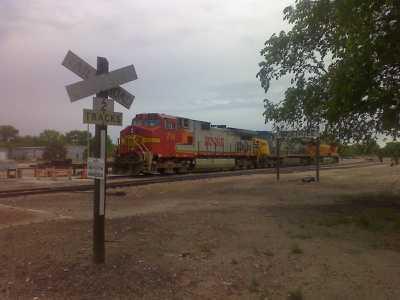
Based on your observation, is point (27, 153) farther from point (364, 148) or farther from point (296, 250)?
point (296, 250)

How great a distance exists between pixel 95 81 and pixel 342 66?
6252 mm

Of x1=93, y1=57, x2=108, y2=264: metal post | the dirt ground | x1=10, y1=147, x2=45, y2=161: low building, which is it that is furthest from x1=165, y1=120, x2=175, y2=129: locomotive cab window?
x1=10, y1=147, x2=45, y2=161: low building

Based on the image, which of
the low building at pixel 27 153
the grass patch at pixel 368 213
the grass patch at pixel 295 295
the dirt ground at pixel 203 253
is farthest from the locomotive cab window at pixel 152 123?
the low building at pixel 27 153

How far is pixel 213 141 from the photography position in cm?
3681

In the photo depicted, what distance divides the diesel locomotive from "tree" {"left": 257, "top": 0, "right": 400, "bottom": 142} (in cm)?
998

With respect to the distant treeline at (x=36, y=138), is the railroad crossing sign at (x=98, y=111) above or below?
below

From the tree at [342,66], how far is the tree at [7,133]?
112 metres

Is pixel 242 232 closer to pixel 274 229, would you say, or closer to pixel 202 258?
pixel 274 229

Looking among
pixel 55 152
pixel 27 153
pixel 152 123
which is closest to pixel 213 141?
pixel 152 123

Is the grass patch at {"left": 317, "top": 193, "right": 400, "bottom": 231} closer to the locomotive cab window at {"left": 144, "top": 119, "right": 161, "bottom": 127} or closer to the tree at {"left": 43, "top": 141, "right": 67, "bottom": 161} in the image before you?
the locomotive cab window at {"left": 144, "top": 119, "right": 161, "bottom": 127}

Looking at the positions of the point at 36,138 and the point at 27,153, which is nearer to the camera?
the point at 27,153

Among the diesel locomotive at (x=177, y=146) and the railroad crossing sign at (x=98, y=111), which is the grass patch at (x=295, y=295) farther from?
the diesel locomotive at (x=177, y=146)

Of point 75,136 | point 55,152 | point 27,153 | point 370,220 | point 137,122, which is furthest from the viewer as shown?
point 75,136

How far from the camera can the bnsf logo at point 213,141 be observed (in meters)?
35.9
